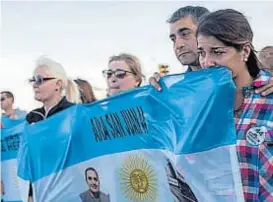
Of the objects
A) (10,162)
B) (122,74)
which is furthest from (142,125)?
(10,162)

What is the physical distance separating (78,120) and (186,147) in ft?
4.23

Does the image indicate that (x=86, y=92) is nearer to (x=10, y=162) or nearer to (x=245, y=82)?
(x=10, y=162)

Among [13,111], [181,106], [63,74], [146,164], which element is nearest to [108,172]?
[146,164]

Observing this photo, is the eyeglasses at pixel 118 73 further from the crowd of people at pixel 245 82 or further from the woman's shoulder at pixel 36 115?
the crowd of people at pixel 245 82

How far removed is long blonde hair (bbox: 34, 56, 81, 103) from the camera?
4478 mm

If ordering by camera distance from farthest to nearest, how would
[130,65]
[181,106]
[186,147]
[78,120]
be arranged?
[130,65] → [78,120] → [181,106] → [186,147]

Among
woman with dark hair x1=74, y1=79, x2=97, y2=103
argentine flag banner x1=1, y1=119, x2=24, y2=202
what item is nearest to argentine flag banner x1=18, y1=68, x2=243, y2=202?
woman with dark hair x1=74, y1=79, x2=97, y2=103

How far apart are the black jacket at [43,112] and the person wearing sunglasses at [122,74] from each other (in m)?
0.43

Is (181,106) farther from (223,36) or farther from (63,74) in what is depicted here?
(63,74)

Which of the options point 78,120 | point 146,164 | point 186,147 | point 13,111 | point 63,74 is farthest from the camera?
point 13,111

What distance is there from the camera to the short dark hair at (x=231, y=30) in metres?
2.48

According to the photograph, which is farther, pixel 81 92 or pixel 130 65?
pixel 81 92

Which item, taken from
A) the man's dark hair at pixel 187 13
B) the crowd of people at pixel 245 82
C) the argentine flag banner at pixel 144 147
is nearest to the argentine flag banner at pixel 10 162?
the argentine flag banner at pixel 144 147

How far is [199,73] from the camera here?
8.77ft
